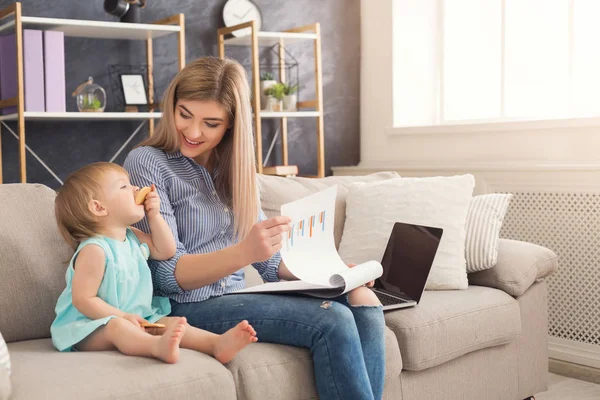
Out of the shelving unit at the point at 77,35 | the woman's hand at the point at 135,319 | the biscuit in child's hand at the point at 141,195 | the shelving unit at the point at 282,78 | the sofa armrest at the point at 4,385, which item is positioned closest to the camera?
the sofa armrest at the point at 4,385

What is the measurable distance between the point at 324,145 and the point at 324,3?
779mm

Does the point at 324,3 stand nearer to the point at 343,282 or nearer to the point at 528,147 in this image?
the point at 528,147

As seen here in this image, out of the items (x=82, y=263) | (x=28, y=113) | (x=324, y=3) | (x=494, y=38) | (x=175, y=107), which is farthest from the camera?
(x=324, y=3)

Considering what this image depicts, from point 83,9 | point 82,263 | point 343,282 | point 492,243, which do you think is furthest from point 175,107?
point 83,9

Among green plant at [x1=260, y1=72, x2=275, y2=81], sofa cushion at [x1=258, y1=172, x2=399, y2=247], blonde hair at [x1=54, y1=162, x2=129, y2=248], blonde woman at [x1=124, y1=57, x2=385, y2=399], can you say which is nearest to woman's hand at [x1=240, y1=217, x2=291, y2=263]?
blonde woman at [x1=124, y1=57, x2=385, y2=399]

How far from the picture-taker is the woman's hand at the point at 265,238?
5.74 ft

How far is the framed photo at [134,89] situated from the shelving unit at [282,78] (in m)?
0.44

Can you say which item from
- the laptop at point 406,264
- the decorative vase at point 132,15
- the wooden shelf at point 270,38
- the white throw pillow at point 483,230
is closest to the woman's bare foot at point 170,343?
the laptop at point 406,264

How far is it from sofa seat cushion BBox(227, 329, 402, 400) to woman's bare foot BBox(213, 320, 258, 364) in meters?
0.05

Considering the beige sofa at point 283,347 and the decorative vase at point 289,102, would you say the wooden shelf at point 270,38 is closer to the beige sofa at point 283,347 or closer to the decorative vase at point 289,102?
the decorative vase at point 289,102

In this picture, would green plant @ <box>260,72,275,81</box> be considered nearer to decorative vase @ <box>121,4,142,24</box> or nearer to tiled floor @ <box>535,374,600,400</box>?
decorative vase @ <box>121,4,142,24</box>

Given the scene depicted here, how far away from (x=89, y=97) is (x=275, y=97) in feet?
3.14

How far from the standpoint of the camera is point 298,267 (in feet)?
6.15

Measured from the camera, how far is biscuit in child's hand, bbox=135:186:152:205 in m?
1.81
